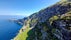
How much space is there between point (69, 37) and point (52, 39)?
18135mm

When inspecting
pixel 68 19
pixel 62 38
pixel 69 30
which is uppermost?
pixel 68 19

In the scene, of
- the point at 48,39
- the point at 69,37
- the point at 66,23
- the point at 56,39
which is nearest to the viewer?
the point at 69,37

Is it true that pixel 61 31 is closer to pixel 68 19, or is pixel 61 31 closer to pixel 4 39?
pixel 68 19

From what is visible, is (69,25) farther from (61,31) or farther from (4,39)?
(4,39)

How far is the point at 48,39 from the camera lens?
8181 centimetres

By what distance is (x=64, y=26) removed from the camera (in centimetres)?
6531

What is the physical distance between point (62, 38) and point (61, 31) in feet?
13.4

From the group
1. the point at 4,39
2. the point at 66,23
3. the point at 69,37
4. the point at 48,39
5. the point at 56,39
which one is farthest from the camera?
the point at 4,39

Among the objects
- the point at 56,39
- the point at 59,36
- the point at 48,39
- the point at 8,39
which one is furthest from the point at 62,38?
the point at 8,39

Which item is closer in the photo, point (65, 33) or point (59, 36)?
point (65, 33)

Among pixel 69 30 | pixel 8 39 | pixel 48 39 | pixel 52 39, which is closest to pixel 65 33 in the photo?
pixel 69 30

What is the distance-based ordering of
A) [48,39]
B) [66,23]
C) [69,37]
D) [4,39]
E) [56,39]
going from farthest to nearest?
[4,39] < [48,39] < [56,39] < [66,23] < [69,37]

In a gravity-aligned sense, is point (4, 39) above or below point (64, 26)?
below

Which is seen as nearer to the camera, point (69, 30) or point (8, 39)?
point (69, 30)
